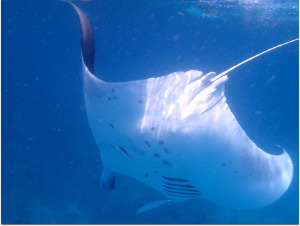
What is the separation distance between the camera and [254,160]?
2.24 m

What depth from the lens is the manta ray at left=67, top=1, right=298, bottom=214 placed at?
2146 mm

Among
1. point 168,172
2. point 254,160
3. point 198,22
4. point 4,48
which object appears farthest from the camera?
point 4,48

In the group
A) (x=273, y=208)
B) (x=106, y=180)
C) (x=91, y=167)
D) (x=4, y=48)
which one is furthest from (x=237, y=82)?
(x=4, y=48)

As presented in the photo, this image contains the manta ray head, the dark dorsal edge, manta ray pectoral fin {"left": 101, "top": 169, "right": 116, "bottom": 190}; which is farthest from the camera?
manta ray pectoral fin {"left": 101, "top": 169, "right": 116, "bottom": 190}

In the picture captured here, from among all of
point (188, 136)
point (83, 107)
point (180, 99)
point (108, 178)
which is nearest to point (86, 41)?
point (180, 99)

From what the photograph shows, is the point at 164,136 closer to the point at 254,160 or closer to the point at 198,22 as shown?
the point at 254,160

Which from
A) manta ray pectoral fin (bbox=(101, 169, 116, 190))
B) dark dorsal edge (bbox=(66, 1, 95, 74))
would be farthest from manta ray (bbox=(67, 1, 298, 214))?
manta ray pectoral fin (bbox=(101, 169, 116, 190))

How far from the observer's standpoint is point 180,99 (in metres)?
2.26

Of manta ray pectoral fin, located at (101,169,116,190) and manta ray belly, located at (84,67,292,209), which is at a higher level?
manta ray belly, located at (84,67,292,209)

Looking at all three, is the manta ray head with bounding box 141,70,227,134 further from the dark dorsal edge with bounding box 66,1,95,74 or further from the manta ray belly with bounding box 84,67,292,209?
the dark dorsal edge with bounding box 66,1,95,74

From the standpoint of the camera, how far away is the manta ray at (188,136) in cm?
215

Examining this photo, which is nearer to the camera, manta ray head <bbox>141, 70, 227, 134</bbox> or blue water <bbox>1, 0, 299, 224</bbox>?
manta ray head <bbox>141, 70, 227, 134</bbox>

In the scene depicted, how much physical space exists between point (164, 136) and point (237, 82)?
2829 centimetres

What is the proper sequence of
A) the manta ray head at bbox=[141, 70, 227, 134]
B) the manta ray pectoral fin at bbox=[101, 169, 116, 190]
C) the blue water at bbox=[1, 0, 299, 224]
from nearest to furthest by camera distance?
the manta ray head at bbox=[141, 70, 227, 134] < the manta ray pectoral fin at bbox=[101, 169, 116, 190] < the blue water at bbox=[1, 0, 299, 224]
